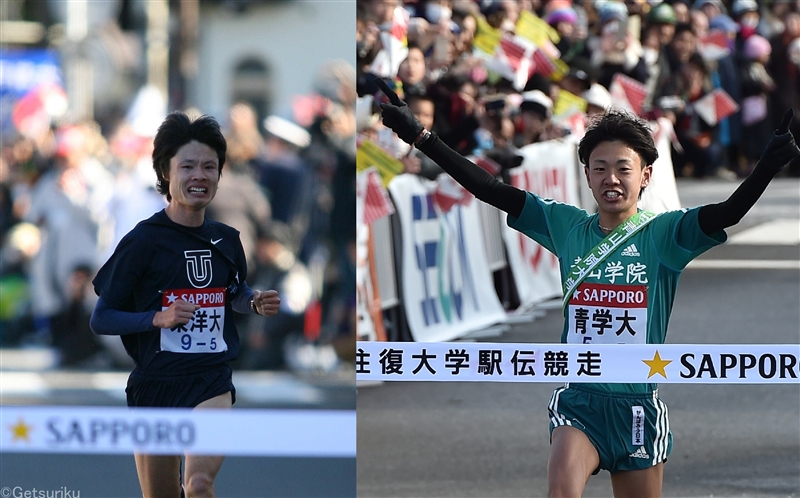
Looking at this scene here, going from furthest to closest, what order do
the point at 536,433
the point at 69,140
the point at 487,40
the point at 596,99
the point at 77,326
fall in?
1. the point at 596,99
2. the point at 487,40
3. the point at 69,140
4. the point at 77,326
5. the point at 536,433

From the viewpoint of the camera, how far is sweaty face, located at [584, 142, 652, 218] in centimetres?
415

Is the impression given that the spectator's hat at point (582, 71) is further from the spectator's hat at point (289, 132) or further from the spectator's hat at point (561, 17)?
the spectator's hat at point (289, 132)

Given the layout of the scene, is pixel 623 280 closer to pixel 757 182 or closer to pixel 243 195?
pixel 757 182

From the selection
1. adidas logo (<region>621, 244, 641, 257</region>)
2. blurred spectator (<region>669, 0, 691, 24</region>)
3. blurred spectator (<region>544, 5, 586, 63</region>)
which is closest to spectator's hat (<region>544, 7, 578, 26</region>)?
blurred spectator (<region>544, 5, 586, 63</region>)

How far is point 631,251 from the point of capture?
13.6ft

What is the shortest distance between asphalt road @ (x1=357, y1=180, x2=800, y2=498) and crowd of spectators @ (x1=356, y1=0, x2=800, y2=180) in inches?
60.3

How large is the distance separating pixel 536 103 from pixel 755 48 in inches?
302

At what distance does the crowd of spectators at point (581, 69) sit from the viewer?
379 inches

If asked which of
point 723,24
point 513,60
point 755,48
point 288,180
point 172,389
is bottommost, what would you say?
point 172,389

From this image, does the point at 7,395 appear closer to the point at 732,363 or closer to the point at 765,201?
the point at 732,363

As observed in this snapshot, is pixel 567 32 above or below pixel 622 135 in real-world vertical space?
above

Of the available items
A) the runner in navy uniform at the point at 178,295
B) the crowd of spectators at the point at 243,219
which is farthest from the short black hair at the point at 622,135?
the crowd of spectators at the point at 243,219

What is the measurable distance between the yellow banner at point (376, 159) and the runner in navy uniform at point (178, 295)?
12.0 feet

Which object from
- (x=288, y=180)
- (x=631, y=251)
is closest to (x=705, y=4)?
(x=288, y=180)
